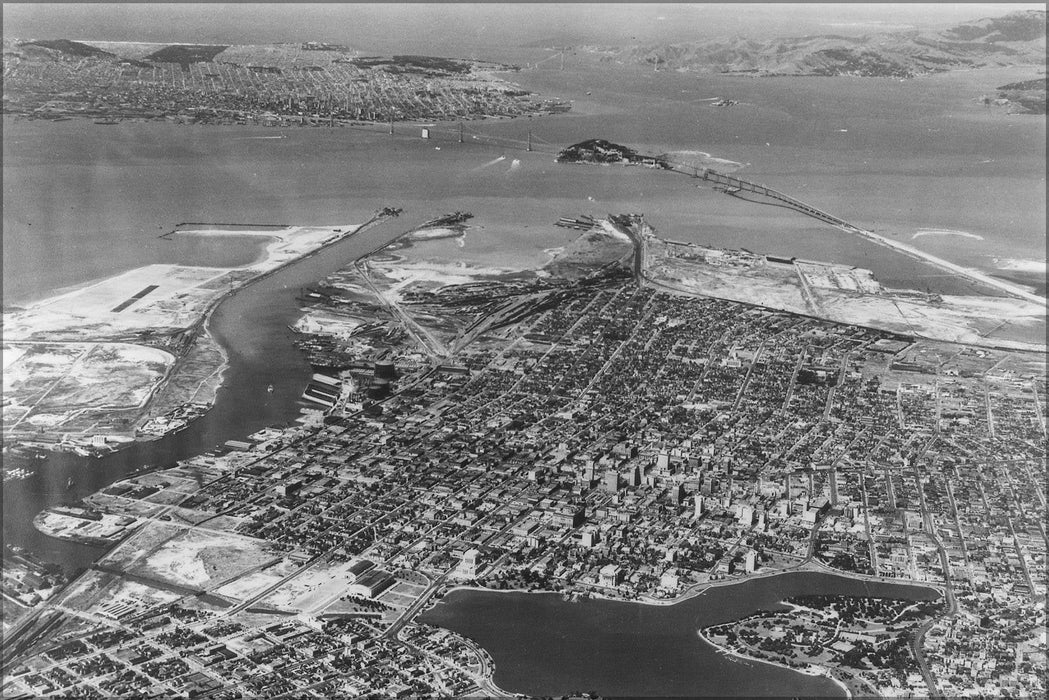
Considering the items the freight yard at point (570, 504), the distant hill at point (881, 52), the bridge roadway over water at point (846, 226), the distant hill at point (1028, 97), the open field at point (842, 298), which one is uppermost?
the distant hill at point (881, 52)

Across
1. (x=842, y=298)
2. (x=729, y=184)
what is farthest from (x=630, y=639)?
(x=729, y=184)

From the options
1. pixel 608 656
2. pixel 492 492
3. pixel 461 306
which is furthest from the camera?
pixel 461 306

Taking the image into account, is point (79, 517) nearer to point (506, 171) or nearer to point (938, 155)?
point (506, 171)

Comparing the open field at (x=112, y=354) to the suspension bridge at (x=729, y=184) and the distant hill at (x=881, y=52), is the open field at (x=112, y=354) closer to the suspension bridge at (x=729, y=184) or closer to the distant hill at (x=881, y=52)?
the suspension bridge at (x=729, y=184)

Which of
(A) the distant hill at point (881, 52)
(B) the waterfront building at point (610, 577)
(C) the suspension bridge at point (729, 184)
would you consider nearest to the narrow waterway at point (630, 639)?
(B) the waterfront building at point (610, 577)

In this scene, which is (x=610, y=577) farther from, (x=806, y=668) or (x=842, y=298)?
(x=842, y=298)

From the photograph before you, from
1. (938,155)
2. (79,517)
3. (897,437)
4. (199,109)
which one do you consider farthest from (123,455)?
(938,155)
